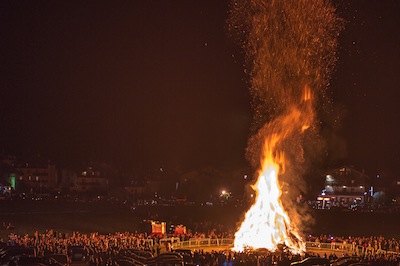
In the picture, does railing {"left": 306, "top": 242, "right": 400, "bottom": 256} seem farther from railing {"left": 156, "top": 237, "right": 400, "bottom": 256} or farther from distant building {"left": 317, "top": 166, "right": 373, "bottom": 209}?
distant building {"left": 317, "top": 166, "right": 373, "bottom": 209}

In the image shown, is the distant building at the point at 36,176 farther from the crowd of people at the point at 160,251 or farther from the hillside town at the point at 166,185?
the crowd of people at the point at 160,251

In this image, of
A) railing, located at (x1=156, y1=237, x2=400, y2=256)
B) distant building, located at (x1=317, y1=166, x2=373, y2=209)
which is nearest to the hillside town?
distant building, located at (x1=317, y1=166, x2=373, y2=209)

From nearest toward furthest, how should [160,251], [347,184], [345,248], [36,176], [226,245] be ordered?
[160,251], [345,248], [226,245], [347,184], [36,176]

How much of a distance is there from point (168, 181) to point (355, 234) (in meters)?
74.0

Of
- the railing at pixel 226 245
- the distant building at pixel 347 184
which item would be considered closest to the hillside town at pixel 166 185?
the distant building at pixel 347 184

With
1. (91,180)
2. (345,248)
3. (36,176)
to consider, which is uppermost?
(36,176)

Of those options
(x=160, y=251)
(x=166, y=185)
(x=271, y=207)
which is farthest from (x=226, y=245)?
(x=166, y=185)

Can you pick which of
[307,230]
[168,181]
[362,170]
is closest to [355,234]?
[307,230]

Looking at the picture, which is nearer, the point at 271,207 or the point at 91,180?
the point at 271,207

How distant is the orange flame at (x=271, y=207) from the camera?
28.4m

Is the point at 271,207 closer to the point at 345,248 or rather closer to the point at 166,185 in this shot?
the point at 345,248

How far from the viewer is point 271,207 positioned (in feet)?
95.1

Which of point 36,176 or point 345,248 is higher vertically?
point 36,176

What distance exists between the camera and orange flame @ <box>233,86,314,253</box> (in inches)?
1118
